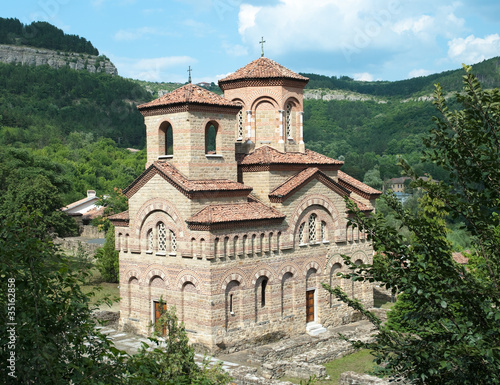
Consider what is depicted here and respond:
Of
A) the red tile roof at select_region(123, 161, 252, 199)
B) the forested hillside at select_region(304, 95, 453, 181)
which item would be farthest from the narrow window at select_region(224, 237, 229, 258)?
the forested hillside at select_region(304, 95, 453, 181)

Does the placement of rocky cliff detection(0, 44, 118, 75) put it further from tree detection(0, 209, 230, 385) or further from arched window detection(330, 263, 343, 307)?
tree detection(0, 209, 230, 385)

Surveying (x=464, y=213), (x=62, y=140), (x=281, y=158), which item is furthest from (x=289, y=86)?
(x=62, y=140)

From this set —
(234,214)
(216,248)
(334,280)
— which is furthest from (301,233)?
(216,248)

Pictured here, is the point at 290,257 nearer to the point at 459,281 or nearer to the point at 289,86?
the point at 289,86

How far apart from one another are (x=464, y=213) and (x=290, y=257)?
14.5m

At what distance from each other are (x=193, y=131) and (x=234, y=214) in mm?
3574

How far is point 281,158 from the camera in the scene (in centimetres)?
2395

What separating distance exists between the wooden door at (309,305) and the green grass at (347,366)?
10.3ft

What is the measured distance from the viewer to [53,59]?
138500 mm

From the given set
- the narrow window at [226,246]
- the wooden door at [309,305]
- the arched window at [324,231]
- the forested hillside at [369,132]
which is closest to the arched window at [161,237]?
the narrow window at [226,246]

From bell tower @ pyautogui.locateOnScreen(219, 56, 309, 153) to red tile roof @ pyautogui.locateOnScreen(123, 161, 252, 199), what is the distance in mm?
3746

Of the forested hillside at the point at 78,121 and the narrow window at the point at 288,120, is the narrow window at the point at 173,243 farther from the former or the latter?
the forested hillside at the point at 78,121

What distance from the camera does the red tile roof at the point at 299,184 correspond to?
23.0 meters

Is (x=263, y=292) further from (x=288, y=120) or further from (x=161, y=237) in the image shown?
(x=288, y=120)
